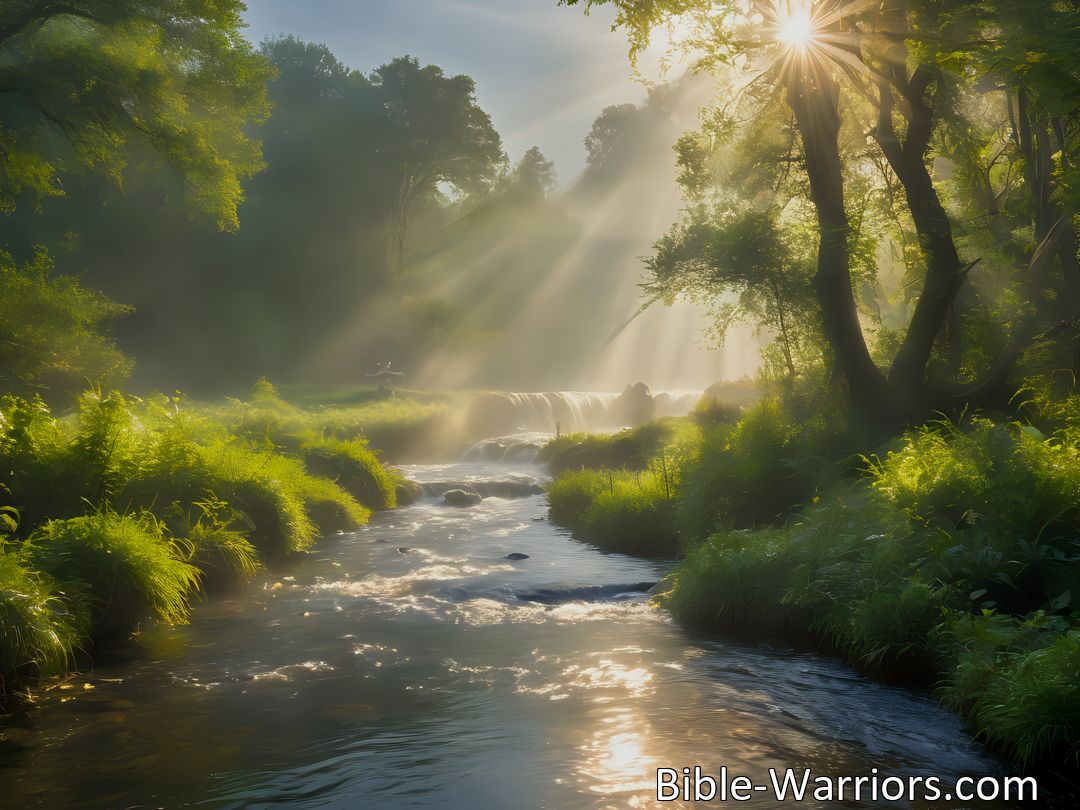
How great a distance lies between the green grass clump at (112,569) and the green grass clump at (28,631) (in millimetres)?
677

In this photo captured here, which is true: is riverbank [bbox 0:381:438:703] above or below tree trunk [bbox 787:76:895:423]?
below

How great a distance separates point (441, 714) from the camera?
6.41 m

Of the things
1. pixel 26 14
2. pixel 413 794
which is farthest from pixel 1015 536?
pixel 26 14

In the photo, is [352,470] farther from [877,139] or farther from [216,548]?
[877,139]

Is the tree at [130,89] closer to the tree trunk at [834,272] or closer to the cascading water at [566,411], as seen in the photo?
the tree trunk at [834,272]

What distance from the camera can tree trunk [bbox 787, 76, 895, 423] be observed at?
13203 millimetres

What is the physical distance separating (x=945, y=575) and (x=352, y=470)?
14822 mm

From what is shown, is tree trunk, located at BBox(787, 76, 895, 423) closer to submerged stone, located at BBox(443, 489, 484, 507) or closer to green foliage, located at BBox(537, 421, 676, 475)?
green foliage, located at BBox(537, 421, 676, 475)

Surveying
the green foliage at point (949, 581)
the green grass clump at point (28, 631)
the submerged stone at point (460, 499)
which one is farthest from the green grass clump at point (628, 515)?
the green grass clump at point (28, 631)

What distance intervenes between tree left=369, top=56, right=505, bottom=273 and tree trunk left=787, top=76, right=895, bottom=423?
34829mm

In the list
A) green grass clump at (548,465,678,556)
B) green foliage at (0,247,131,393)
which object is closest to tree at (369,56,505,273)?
green foliage at (0,247,131,393)

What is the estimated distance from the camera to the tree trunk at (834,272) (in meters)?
13.2

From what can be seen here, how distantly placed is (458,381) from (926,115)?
4108 centimetres

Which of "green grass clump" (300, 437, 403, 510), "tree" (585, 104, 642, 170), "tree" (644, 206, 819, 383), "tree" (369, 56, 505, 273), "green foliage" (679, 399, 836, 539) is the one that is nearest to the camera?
"green foliage" (679, 399, 836, 539)
